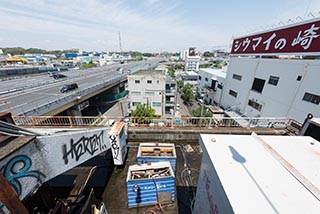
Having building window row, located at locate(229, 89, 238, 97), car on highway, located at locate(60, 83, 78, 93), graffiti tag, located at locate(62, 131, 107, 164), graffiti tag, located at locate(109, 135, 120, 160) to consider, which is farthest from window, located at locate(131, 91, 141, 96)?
graffiti tag, located at locate(62, 131, 107, 164)

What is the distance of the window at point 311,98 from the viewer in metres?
10.5

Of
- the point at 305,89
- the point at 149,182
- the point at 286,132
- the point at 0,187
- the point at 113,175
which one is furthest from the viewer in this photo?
the point at 305,89

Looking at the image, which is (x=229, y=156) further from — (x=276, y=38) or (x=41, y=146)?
(x=276, y=38)

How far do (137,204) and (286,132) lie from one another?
8.45m

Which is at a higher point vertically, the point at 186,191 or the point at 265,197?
the point at 265,197

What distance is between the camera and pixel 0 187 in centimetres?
138

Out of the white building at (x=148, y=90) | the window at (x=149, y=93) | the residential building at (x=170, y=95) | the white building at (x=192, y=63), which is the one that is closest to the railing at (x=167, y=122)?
Answer: the white building at (x=148, y=90)

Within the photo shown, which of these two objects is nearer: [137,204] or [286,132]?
[137,204]

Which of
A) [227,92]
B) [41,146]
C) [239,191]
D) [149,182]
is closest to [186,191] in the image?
[149,182]

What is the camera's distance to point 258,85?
17047 millimetres

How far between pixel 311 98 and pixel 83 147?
1684 cm

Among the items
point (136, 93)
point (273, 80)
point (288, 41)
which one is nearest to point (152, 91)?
point (136, 93)

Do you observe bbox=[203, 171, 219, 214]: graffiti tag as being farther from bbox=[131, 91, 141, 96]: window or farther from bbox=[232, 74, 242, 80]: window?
bbox=[232, 74, 242, 80]: window

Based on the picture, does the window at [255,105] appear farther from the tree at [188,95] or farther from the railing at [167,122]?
the tree at [188,95]
